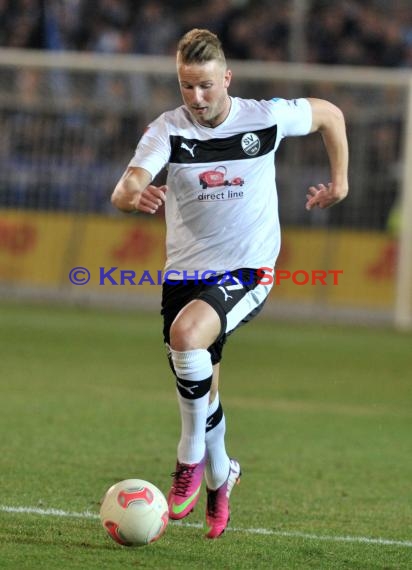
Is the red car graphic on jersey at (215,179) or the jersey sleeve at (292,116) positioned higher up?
the jersey sleeve at (292,116)

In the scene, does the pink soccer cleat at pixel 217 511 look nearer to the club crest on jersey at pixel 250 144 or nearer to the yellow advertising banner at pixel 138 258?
the club crest on jersey at pixel 250 144

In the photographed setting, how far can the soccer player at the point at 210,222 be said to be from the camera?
5.87 meters

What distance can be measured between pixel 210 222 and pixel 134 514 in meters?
1.54

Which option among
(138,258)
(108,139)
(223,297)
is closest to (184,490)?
(223,297)

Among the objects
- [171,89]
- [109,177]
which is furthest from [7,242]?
[171,89]

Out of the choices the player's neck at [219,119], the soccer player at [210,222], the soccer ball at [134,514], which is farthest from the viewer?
the player's neck at [219,119]

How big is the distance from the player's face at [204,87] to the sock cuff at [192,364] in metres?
1.17

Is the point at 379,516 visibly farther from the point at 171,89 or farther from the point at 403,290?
the point at 171,89

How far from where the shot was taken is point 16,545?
17.8 ft

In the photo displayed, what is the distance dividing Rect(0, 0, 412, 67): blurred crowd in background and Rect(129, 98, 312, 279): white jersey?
1658 centimetres

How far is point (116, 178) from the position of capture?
1945 cm

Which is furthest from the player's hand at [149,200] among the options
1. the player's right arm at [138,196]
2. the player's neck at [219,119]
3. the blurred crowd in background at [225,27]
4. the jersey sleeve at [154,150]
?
the blurred crowd in background at [225,27]

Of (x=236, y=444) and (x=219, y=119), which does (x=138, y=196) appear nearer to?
(x=219, y=119)

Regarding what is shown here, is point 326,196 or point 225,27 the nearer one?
point 326,196
